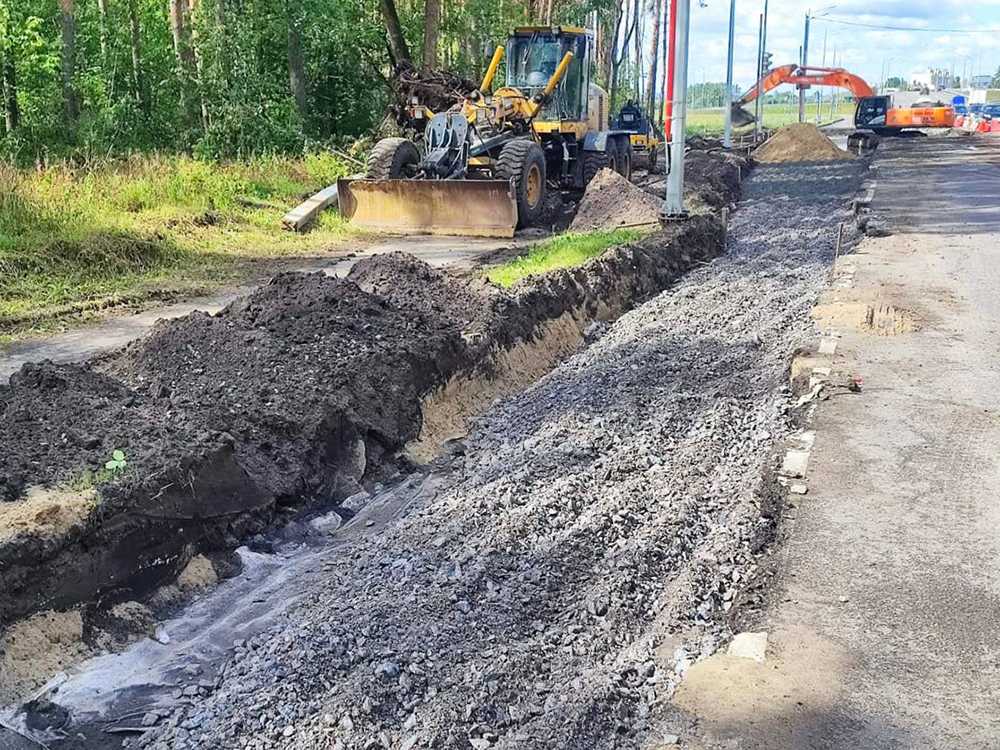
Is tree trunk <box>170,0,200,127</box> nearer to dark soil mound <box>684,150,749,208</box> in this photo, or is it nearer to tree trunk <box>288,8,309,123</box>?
tree trunk <box>288,8,309,123</box>

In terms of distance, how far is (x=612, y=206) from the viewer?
1609cm

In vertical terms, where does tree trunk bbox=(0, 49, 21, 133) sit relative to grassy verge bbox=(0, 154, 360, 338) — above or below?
above

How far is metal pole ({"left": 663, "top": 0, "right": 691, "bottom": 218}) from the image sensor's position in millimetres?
14164

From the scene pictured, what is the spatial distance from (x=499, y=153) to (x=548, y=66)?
6.83ft

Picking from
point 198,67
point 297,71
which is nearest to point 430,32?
point 297,71

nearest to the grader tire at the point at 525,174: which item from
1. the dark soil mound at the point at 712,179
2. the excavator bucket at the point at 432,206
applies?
the excavator bucket at the point at 432,206

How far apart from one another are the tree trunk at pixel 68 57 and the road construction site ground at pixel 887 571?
53.8 feet

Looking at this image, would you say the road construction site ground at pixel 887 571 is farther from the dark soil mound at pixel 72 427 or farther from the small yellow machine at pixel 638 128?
the small yellow machine at pixel 638 128

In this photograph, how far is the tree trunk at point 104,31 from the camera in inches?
912

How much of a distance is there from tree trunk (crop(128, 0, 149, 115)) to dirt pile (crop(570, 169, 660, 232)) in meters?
12.2

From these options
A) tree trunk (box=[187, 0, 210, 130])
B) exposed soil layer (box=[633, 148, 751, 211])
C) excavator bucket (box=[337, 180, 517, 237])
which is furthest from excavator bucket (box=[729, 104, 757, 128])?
excavator bucket (box=[337, 180, 517, 237])

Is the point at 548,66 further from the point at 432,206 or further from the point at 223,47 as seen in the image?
the point at 223,47

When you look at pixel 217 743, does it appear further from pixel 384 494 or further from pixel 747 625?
pixel 384 494

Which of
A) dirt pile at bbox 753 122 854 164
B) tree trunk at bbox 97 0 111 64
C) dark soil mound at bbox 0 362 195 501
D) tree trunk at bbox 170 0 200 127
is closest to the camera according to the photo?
dark soil mound at bbox 0 362 195 501
